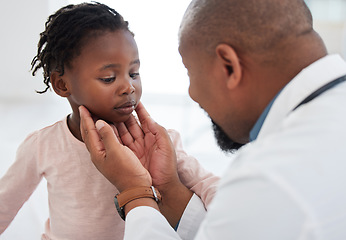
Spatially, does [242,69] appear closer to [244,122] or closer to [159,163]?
[244,122]

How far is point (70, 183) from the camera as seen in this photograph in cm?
121

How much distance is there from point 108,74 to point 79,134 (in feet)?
0.76

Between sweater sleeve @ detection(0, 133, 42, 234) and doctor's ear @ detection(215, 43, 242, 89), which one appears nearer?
doctor's ear @ detection(215, 43, 242, 89)

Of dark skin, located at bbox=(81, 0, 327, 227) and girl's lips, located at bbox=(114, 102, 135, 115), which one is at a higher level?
dark skin, located at bbox=(81, 0, 327, 227)

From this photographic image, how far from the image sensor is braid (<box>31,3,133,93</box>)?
112 cm

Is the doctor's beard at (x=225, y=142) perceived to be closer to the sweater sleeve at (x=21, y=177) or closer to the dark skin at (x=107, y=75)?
the dark skin at (x=107, y=75)

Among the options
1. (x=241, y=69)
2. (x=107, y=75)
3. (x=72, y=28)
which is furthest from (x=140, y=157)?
(x=241, y=69)

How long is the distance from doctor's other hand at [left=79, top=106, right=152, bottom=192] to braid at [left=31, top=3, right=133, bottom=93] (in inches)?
8.0

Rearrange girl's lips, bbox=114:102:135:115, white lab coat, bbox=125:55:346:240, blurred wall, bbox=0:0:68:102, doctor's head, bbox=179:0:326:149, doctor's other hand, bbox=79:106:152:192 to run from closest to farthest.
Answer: white lab coat, bbox=125:55:346:240 → doctor's head, bbox=179:0:326:149 → doctor's other hand, bbox=79:106:152:192 → girl's lips, bbox=114:102:135:115 → blurred wall, bbox=0:0:68:102

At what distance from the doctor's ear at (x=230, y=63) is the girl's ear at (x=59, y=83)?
0.54 metres

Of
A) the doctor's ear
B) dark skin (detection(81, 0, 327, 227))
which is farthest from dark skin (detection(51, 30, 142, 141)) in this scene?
the doctor's ear

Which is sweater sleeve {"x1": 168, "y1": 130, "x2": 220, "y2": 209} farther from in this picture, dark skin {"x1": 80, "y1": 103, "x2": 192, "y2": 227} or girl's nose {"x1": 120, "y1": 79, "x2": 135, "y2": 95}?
girl's nose {"x1": 120, "y1": 79, "x2": 135, "y2": 95}

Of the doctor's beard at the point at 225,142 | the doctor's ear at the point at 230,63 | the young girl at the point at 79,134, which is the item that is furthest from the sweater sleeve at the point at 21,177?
the doctor's ear at the point at 230,63

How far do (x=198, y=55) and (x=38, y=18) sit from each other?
9.78 feet
